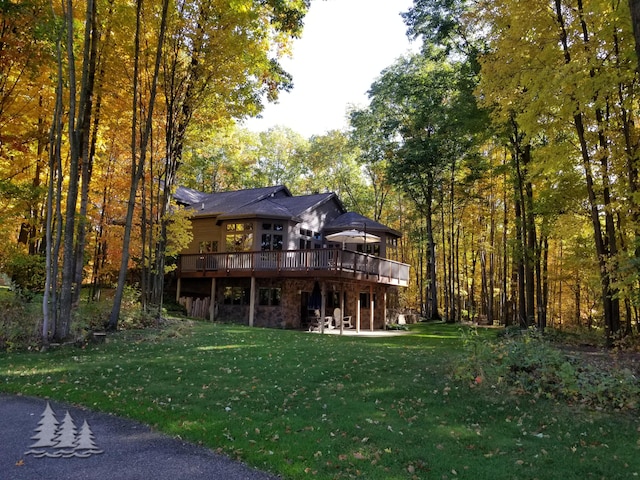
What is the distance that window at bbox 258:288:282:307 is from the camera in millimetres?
20102

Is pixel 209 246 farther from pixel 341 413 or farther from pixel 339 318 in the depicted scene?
pixel 341 413

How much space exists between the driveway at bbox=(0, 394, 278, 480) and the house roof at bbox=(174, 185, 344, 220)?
52.7 ft

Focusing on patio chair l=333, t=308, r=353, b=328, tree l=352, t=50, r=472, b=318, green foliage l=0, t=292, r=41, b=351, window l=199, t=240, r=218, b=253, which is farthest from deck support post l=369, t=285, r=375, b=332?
green foliage l=0, t=292, r=41, b=351

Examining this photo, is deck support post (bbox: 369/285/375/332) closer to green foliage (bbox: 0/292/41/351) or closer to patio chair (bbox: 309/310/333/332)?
patio chair (bbox: 309/310/333/332)

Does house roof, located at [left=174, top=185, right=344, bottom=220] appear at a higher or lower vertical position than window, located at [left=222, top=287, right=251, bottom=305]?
higher

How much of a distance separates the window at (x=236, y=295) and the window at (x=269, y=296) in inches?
27.6

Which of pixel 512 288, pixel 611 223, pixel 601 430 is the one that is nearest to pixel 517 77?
pixel 611 223

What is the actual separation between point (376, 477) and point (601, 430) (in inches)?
123

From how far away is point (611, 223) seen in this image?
1199 cm

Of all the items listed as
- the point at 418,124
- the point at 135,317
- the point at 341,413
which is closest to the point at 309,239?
the point at 418,124

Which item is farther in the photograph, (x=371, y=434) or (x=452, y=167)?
(x=452, y=167)

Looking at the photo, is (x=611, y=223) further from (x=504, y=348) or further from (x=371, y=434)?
(x=371, y=434)

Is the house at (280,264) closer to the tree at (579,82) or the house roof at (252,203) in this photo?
the house roof at (252,203)

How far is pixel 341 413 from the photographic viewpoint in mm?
5773
